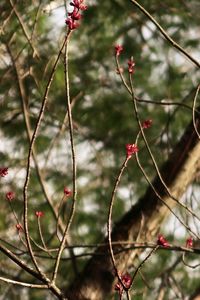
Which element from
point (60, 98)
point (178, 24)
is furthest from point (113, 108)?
point (178, 24)

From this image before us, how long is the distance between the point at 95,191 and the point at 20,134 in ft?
2.57

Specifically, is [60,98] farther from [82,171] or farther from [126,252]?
[126,252]

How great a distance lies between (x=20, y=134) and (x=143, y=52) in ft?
3.90

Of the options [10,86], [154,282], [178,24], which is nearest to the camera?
[10,86]

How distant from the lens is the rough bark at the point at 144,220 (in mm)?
2365

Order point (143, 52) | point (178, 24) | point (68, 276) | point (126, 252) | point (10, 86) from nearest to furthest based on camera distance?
point (126, 252), point (10, 86), point (68, 276), point (178, 24), point (143, 52)

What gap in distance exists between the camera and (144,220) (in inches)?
98.7

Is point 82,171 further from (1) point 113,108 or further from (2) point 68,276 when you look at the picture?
(2) point 68,276

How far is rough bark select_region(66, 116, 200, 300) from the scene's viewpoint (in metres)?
2.37

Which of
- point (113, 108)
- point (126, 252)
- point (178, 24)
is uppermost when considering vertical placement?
point (178, 24)

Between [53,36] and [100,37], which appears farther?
[100,37]

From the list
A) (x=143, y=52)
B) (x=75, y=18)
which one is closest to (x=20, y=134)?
(x=143, y=52)

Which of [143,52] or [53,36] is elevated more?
[143,52]

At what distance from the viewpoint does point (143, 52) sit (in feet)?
13.9
